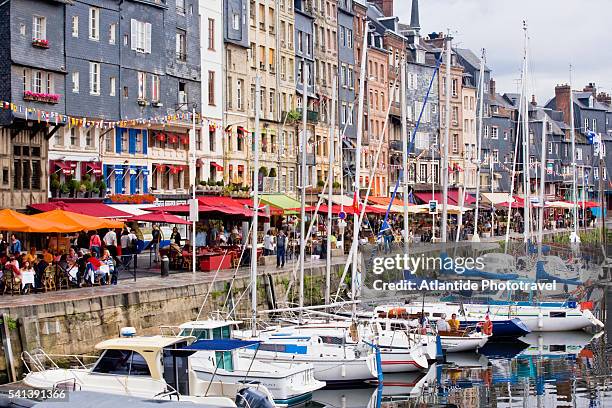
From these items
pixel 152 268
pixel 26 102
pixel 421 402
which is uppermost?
pixel 26 102

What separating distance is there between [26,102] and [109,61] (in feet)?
28.5

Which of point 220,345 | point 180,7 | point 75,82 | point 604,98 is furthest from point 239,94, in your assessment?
point 604,98

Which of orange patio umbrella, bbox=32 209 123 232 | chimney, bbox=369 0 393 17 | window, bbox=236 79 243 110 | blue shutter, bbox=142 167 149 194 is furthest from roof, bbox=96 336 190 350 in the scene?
chimney, bbox=369 0 393 17

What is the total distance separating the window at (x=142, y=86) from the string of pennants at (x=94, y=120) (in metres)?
1.23

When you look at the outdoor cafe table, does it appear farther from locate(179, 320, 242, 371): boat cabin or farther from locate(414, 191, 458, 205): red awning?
locate(414, 191, 458, 205): red awning

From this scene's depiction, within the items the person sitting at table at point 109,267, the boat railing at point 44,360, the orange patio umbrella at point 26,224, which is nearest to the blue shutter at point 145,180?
the person sitting at table at point 109,267

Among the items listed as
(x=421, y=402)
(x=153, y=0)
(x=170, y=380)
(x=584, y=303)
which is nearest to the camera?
(x=170, y=380)

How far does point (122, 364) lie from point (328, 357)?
9328 mm

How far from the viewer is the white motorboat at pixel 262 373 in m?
30.3

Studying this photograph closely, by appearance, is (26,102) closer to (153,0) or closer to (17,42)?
(17,42)

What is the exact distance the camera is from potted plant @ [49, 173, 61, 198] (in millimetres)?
51062

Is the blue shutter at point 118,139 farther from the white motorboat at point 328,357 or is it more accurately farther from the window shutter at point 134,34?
the white motorboat at point 328,357

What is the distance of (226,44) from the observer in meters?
70.9

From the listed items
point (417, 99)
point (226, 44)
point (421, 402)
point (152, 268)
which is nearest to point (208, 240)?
point (152, 268)
